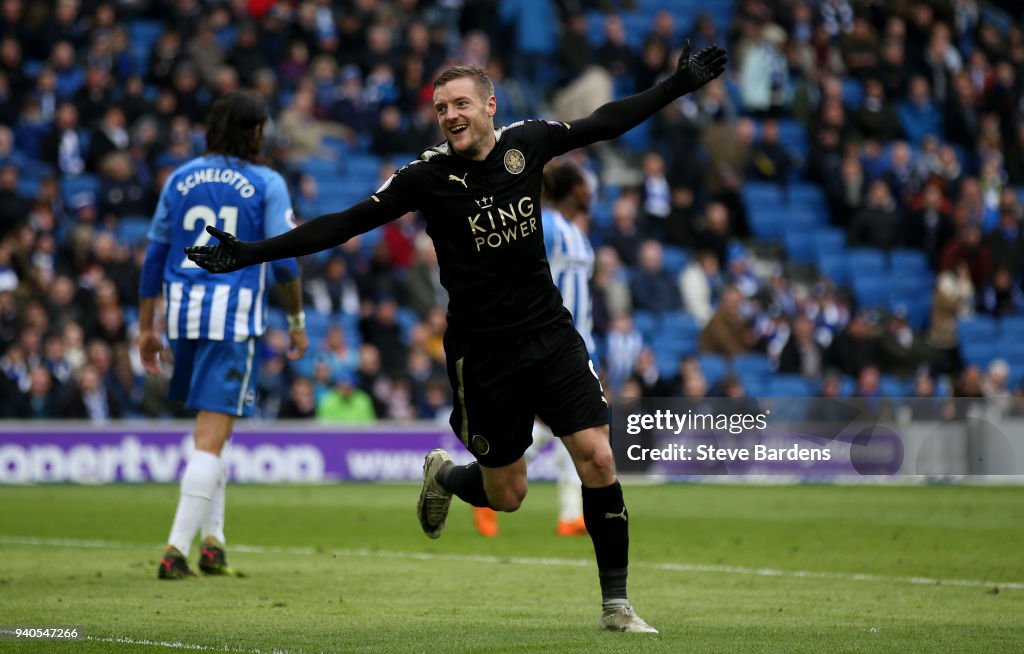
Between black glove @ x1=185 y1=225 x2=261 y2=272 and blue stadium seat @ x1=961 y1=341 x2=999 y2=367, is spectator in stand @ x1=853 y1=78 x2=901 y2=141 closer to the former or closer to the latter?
blue stadium seat @ x1=961 y1=341 x2=999 y2=367

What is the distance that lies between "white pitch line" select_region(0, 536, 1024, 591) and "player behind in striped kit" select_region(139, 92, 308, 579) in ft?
5.88

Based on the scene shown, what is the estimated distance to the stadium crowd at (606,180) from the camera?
20156 millimetres

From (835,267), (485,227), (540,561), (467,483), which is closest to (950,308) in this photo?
(835,267)

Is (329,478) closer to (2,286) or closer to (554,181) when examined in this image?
(2,286)

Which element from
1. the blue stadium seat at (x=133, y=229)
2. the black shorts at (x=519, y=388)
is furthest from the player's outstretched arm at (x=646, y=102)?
the blue stadium seat at (x=133, y=229)

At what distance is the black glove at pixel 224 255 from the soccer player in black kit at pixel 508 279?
18cm

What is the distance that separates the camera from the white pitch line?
9.16 meters

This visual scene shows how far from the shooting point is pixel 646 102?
23.1ft

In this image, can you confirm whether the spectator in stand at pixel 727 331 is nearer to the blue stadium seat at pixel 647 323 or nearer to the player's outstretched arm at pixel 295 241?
the blue stadium seat at pixel 647 323

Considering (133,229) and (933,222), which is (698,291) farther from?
(133,229)

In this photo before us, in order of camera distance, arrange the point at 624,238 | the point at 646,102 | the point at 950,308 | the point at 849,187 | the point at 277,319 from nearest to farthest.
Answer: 1. the point at 646,102
2. the point at 277,319
3. the point at 624,238
4. the point at 950,308
5. the point at 849,187

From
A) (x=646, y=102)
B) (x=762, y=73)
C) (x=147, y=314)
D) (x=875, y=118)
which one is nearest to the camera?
(x=646, y=102)

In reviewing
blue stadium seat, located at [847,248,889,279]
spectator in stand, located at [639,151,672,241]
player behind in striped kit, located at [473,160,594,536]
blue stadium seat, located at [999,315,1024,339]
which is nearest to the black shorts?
player behind in striped kit, located at [473,160,594,536]

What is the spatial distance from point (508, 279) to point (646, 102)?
3.23 feet
